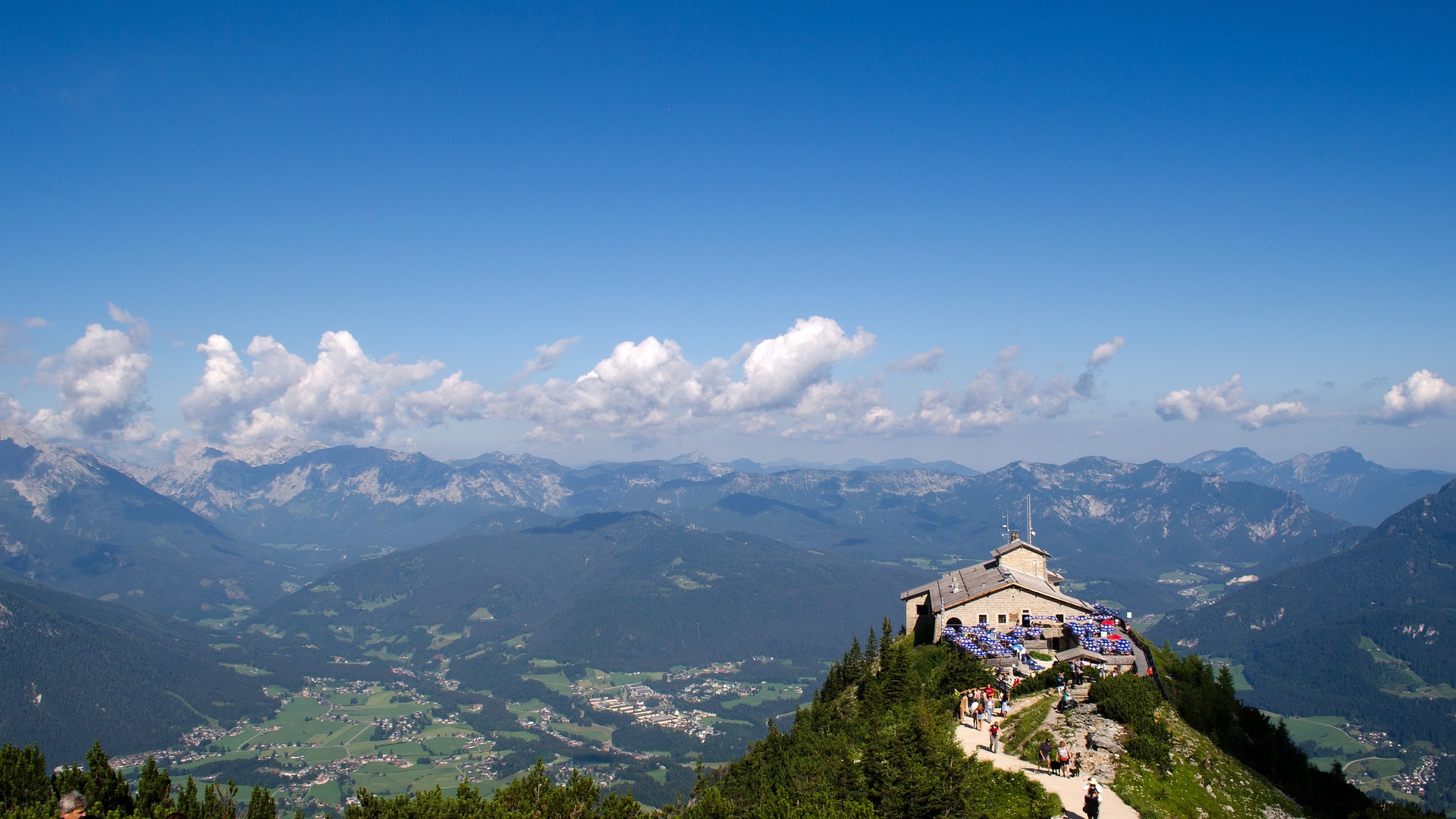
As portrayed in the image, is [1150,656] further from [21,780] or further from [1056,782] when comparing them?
[21,780]

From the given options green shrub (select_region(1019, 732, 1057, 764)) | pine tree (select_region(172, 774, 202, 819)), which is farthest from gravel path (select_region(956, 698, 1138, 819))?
pine tree (select_region(172, 774, 202, 819))

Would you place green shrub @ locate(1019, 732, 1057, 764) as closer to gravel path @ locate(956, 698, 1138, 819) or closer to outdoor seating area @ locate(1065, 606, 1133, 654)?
gravel path @ locate(956, 698, 1138, 819)

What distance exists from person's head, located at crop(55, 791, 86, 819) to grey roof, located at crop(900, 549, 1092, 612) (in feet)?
170

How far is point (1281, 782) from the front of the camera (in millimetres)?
36219

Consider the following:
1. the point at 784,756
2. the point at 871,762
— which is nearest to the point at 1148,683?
the point at 871,762

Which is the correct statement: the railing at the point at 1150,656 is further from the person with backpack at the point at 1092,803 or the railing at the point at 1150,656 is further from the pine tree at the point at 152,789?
the pine tree at the point at 152,789

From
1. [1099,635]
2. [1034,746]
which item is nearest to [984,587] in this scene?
[1099,635]

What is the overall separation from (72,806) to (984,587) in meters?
54.5

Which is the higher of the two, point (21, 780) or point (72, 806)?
point (72, 806)

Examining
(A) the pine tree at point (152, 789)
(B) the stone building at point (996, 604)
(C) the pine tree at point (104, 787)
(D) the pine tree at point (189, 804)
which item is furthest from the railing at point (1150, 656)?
(C) the pine tree at point (104, 787)

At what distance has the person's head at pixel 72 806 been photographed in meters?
20.3

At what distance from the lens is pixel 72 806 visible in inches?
800

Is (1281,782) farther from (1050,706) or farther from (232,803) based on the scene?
(232,803)

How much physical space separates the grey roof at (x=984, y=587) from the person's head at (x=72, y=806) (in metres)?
51.9
